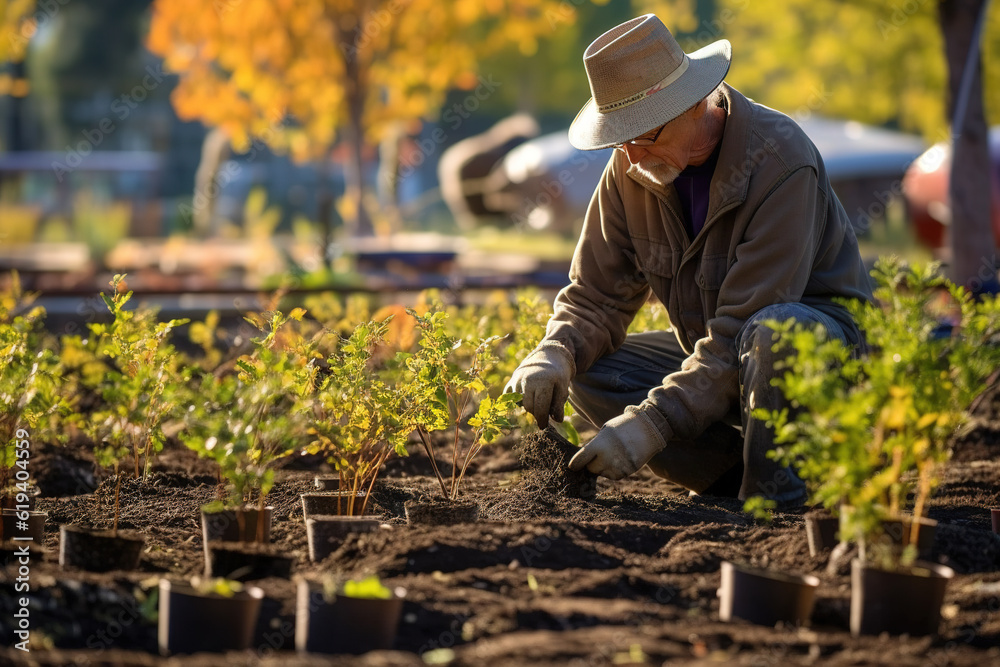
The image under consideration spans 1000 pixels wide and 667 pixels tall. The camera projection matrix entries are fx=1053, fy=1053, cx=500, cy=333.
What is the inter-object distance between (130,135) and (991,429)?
4296 centimetres

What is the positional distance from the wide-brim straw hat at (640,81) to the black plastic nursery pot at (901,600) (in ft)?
5.50

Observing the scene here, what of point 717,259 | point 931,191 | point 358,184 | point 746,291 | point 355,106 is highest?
point 355,106

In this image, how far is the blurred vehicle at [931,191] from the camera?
15.1m

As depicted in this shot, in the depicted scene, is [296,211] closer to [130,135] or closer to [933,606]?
[130,135]

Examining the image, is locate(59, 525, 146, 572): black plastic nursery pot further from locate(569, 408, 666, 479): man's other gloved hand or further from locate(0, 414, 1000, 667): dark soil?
Result: locate(569, 408, 666, 479): man's other gloved hand

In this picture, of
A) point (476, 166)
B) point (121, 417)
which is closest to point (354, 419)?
point (121, 417)

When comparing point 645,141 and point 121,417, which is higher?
point 645,141

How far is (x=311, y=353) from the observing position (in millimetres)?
3299

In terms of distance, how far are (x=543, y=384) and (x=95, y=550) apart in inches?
59.8

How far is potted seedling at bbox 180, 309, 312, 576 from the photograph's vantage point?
Answer: 2635mm

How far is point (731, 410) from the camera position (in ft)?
13.0

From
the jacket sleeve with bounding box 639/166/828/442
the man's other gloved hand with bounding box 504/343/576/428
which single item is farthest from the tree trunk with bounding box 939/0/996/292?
the man's other gloved hand with bounding box 504/343/576/428

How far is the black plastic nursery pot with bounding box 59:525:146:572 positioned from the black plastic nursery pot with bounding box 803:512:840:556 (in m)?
1.79

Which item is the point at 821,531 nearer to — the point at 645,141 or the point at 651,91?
the point at 645,141
